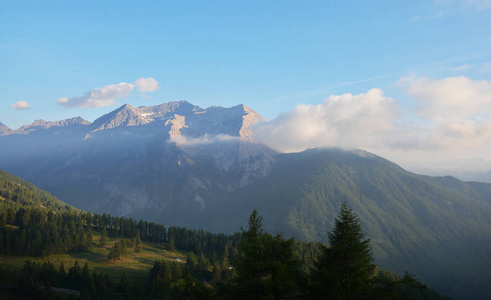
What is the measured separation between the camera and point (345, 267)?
27.2 m

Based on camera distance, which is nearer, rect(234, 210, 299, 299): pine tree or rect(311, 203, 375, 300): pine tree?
rect(234, 210, 299, 299): pine tree

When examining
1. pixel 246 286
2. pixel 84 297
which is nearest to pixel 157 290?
pixel 84 297

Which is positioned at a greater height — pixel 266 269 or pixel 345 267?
pixel 345 267

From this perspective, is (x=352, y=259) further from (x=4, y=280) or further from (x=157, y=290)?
(x=4, y=280)

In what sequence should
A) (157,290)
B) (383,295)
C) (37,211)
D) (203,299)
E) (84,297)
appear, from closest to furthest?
(203,299)
(383,295)
(84,297)
(157,290)
(37,211)

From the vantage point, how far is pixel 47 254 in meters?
144

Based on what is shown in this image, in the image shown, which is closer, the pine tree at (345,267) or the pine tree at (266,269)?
the pine tree at (266,269)

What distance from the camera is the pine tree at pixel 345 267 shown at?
2576 centimetres

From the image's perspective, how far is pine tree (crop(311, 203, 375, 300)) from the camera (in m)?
25.8

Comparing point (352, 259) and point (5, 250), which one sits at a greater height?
point (352, 259)

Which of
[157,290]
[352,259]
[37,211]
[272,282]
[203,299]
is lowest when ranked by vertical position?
[157,290]

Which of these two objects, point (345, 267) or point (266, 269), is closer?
point (266, 269)

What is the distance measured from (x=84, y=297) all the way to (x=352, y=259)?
4275 inches

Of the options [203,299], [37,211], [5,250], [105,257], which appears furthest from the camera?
[37,211]
